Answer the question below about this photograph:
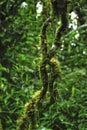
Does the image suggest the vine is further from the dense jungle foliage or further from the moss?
the dense jungle foliage

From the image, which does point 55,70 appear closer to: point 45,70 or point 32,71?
point 45,70

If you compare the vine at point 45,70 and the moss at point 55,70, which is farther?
the moss at point 55,70

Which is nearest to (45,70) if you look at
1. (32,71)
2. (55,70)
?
(55,70)

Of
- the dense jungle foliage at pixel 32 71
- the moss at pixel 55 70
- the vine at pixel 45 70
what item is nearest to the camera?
A: the vine at pixel 45 70

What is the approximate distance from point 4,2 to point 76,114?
1013mm

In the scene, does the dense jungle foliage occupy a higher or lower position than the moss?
lower

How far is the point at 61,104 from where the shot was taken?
2580 millimetres

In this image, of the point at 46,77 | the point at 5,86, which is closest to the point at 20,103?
the point at 5,86

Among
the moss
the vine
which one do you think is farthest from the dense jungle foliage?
the moss

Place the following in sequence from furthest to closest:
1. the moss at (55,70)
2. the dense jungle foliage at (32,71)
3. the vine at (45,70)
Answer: the dense jungle foliage at (32,71)
the moss at (55,70)
the vine at (45,70)

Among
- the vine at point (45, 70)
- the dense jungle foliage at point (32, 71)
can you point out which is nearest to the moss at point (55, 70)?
the vine at point (45, 70)

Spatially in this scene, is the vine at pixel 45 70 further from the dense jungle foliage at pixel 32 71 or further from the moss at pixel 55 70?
the dense jungle foliage at pixel 32 71

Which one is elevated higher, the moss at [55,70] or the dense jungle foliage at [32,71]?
the moss at [55,70]

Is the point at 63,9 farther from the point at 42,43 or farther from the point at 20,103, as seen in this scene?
the point at 20,103
